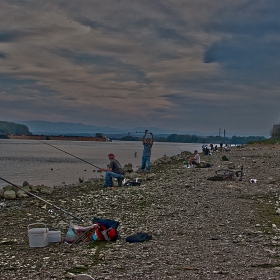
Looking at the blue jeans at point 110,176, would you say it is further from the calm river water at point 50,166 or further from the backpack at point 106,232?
the backpack at point 106,232

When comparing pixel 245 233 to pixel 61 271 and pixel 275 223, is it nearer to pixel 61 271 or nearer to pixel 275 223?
pixel 275 223

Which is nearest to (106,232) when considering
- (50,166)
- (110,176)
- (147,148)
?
(110,176)

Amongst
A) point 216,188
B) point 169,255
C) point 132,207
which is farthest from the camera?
point 216,188

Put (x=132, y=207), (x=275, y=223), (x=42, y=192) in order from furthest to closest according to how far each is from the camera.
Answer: (x=42, y=192)
(x=132, y=207)
(x=275, y=223)

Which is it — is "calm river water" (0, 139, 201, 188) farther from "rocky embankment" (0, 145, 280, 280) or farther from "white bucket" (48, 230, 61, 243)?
"white bucket" (48, 230, 61, 243)

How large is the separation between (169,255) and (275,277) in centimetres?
222

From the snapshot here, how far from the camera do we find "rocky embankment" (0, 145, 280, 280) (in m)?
7.02

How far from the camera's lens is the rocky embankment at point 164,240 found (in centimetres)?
702

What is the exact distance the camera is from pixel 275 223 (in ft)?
35.1

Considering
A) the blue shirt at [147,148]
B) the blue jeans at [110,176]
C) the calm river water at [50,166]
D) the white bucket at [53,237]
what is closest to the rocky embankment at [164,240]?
the white bucket at [53,237]

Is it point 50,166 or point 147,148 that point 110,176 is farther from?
point 50,166

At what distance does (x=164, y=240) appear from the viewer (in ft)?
30.0

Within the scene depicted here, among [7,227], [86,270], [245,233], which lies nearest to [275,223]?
[245,233]

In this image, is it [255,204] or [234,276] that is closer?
[234,276]
